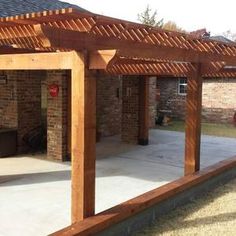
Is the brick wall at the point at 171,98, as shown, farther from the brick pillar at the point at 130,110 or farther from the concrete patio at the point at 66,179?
the brick pillar at the point at 130,110

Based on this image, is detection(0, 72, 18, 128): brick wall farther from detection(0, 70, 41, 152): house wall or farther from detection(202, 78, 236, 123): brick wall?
detection(202, 78, 236, 123): brick wall

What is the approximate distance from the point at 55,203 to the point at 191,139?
10.1 ft

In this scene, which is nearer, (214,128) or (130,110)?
(130,110)

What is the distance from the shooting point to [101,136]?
48.6 ft

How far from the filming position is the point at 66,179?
8.45m

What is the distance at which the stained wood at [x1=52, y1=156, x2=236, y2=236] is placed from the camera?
16.2 ft

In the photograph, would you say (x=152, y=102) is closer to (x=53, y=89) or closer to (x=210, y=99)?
(x=210, y=99)

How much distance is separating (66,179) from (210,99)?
14.7 m

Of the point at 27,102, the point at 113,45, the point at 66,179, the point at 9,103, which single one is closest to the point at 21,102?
the point at 27,102

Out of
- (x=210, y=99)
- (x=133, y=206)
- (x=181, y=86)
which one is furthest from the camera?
(x=181, y=86)

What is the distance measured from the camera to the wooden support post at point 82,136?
4910 mm

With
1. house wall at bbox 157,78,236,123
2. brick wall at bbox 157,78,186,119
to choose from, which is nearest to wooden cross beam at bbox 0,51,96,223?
house wall at bbox 157,78,236,123

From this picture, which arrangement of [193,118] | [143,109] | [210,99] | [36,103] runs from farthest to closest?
[210,99]
[143,109]
[36,103]
[193,118]

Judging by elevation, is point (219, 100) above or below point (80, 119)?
above
